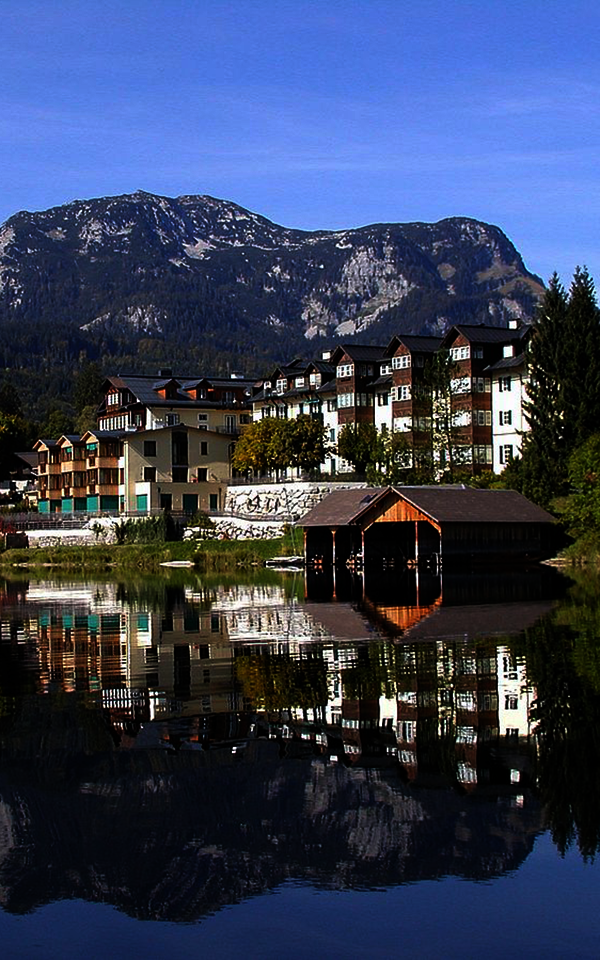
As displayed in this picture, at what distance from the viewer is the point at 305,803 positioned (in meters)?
14.4

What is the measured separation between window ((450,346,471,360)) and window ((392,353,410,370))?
353cm

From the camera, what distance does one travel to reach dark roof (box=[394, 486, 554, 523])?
66.9m

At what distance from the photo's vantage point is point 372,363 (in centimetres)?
9794

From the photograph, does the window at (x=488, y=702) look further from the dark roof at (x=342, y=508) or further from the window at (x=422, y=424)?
the window at (x=422, y=424)

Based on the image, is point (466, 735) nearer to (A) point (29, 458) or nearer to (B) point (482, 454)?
(B) point (482, 454)

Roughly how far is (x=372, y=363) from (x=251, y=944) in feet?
291

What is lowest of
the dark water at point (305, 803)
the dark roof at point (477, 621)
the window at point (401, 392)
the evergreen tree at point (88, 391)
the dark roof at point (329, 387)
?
the dark water at point (305, 803)

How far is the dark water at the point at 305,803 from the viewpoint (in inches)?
430

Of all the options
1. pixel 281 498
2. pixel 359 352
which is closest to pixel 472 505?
pixel 281 498

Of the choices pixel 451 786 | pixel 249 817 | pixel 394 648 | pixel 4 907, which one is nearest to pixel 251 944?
pixel 4 907

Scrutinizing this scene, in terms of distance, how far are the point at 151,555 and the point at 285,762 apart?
224 feet

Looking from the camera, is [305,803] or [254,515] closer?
[305,803]

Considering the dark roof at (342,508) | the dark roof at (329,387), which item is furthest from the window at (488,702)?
the dark roof at (329,387)

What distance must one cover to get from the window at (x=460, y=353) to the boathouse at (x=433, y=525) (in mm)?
17776
